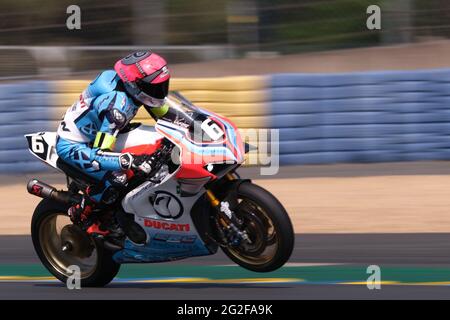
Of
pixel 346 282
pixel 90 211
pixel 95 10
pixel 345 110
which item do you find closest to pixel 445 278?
pixel 346 282

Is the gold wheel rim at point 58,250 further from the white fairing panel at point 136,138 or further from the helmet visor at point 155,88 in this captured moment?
Answer: the helmet visor at point 155,88

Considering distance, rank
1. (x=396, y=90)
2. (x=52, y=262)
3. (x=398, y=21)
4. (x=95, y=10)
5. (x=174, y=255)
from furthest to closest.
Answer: (x=95, y=10) < (x=398, y=21) < (x=396, y=90) < (x=52, y=262) < (x=174, y=255)

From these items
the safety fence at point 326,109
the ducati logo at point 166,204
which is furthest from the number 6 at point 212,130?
the safety fence at point 326,109

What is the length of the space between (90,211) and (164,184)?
0.59 m

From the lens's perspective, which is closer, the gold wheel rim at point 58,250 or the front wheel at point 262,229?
the front wheel at point 262,229

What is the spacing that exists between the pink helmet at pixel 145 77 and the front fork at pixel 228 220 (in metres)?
0.69

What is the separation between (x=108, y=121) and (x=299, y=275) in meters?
1.74

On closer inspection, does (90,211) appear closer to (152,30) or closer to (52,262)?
(52,262)

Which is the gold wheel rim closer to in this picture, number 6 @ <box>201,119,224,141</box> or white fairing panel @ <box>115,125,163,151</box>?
white fairing panel @ <box>115,125,163,151</box>

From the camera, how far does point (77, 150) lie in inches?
241

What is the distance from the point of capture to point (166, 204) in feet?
20.0

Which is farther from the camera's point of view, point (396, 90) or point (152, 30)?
point (152, 30)

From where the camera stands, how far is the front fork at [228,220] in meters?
5.84

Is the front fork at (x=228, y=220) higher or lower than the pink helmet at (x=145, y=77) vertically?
lower
